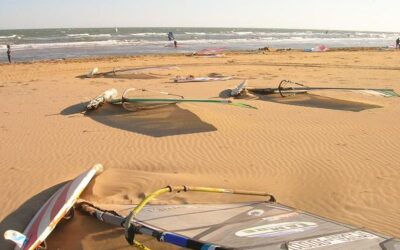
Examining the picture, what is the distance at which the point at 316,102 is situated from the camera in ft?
37.2

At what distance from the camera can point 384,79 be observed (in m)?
16.0

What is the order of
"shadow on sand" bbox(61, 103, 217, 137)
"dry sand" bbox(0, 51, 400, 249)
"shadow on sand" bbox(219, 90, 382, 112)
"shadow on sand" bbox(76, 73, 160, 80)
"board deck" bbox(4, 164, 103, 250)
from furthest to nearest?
"shadow on sand" bbox(76, 73, 160, 80) → "shadow on sand" bbox(219, 90, 382, 112) → "shadow on sand" bbox(61, 103, 217, 137) → "dry sand" bbox(0, 51, 400, 249) → "board deck" bbox(4, 164, 103, 250)

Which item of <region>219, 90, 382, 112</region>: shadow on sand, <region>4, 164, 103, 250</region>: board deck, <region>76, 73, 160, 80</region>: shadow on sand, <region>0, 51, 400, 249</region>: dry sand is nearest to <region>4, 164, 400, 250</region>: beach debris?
<region>4, 164, 103, 250</region>: board deck

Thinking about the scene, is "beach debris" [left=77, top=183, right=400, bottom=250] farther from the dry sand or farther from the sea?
the sea

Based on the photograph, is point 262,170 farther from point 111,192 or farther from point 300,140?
point 111,192

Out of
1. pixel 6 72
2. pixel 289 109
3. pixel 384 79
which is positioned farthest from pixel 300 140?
pixel 6 72

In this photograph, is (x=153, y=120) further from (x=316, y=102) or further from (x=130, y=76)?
(x=130, y=76)

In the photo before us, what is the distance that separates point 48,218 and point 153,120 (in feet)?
17.6

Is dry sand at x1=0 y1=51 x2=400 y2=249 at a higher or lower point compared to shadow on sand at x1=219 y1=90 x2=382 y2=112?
lower

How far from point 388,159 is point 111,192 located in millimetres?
4355

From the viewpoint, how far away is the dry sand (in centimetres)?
506

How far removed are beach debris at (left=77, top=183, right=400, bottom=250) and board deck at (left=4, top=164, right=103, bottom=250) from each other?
293 millimetres

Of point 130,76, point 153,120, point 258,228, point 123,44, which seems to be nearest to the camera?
point 258,228

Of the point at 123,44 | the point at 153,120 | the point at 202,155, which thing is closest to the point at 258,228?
the point at 202,155
